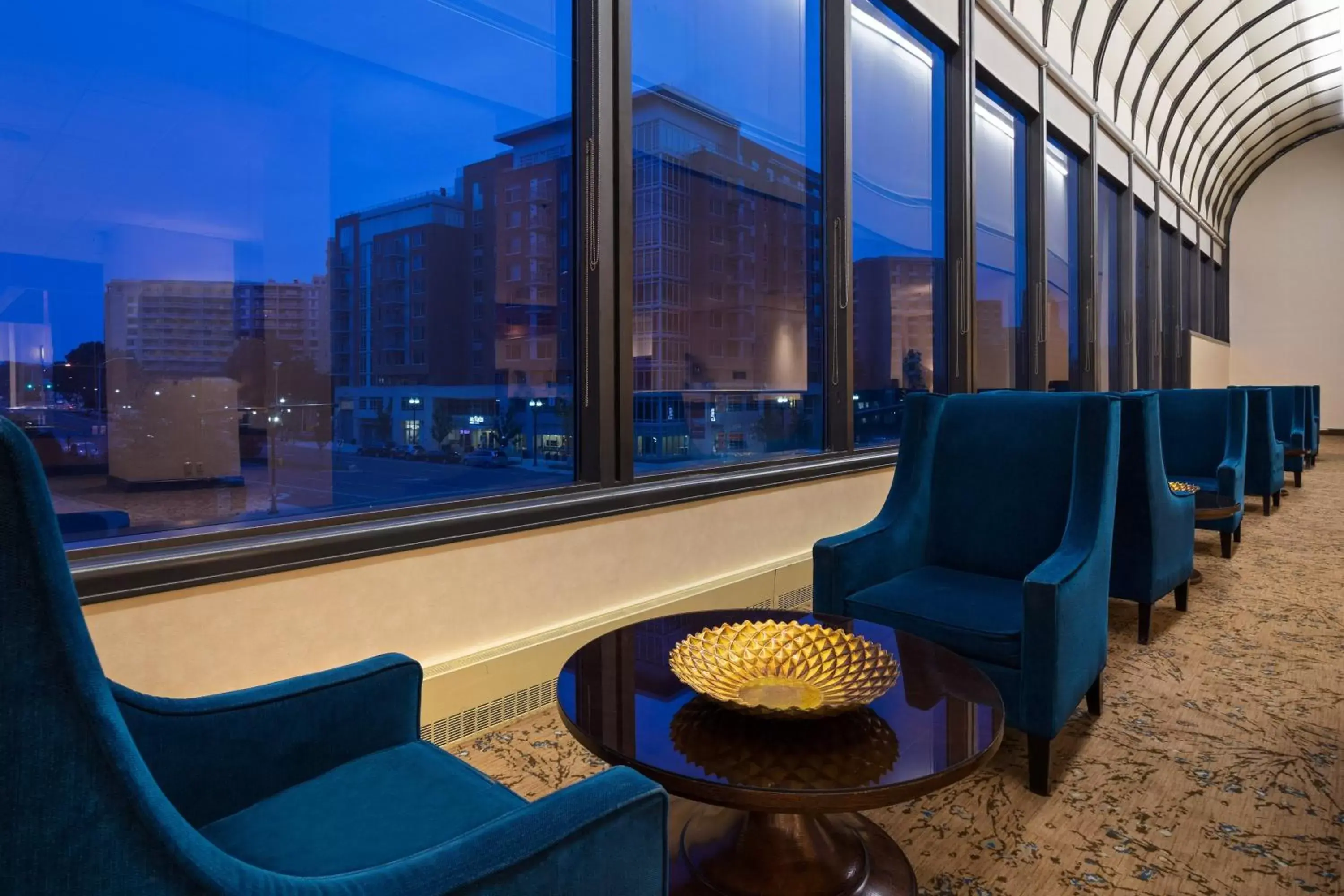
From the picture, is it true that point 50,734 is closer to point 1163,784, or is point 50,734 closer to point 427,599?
point 427,599

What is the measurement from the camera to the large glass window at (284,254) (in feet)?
6.12

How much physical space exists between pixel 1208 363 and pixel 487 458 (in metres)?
15.1

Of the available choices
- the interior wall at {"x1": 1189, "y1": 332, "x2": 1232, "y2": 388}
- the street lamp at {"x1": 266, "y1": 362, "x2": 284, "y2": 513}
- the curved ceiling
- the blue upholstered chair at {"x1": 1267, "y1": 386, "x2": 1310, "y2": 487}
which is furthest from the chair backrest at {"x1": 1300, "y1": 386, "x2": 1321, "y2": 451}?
the street lamp at {"x1": 266, "y1": 362, "x2": 284, "y2": 513}

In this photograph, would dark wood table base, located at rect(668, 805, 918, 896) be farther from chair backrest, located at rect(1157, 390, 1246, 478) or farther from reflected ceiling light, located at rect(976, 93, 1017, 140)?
reflected ceiling light, located at rect(976, 93, 1017, 140)

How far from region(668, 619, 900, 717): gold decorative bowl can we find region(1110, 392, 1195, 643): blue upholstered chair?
6.89ft

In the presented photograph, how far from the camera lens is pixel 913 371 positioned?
5.21m

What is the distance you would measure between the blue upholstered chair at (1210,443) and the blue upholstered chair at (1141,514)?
6.15 ft

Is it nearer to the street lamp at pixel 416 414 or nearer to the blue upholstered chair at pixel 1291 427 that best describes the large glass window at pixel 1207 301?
the blue upholstered chair at pixel 1291 427

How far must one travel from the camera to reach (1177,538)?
3416mm

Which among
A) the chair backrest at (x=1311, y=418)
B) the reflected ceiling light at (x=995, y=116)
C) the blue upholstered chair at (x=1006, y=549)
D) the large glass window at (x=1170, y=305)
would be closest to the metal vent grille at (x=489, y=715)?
the blue upholstered chair at (x=1006, y=549)

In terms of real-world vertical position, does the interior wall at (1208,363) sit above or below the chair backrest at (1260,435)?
above

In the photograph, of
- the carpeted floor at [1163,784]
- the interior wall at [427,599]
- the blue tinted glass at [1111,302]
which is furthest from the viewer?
the blue tinted glass at [1111,302]

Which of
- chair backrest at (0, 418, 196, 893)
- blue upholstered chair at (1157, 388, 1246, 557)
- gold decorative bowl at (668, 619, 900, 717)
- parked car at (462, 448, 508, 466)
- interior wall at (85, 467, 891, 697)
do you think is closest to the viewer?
chair backrest at (0, 418, 196, 893)

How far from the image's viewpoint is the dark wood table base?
5.06 ft
